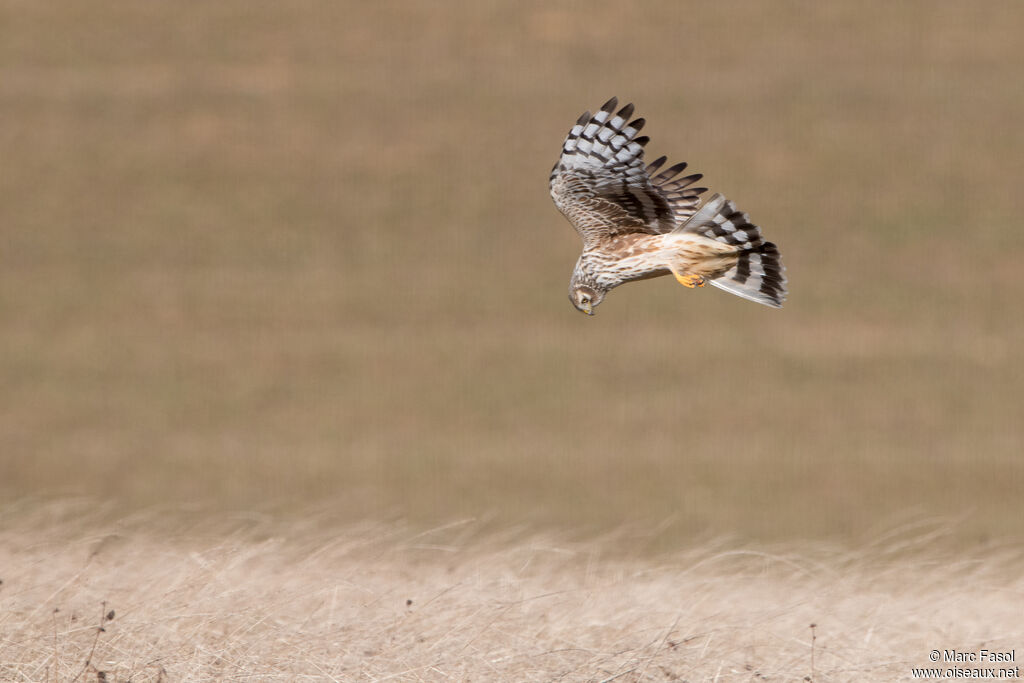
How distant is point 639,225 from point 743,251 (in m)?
0.57

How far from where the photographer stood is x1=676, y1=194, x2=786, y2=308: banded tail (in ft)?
19.7

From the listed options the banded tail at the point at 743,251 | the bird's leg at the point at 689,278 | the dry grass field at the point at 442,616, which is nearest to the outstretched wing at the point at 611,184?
the banded tail at the point at 743,251

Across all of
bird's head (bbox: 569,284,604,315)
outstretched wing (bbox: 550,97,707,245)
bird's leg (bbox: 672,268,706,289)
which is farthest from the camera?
outstretched wing (bbox: 550,97,707,245)

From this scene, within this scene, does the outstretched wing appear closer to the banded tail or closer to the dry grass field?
the banded tail

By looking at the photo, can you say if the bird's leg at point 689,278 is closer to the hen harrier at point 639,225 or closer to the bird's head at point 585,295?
the hen harrier at point 639,225

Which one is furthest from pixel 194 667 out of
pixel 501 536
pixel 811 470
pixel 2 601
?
pixel 811 470

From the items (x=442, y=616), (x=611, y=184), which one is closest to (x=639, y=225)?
(x=611, y=184)

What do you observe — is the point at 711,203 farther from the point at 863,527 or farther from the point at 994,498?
the point at 994,498

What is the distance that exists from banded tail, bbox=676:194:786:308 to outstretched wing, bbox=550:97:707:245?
38 centimetres

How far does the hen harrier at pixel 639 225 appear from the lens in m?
5.98

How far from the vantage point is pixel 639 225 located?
648cm

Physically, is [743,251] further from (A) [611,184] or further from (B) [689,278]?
(A) [611,184]

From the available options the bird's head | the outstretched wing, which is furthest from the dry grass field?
the outstretched wing

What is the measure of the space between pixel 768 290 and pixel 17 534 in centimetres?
447
